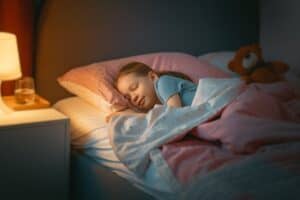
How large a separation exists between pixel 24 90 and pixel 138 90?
45cm

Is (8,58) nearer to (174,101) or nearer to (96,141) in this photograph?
(96,141)

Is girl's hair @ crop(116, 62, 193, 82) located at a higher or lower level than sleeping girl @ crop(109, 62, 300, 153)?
higher

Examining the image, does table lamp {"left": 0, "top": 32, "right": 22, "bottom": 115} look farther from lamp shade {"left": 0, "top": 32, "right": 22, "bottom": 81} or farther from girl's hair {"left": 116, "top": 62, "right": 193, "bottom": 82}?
girl's hair {"left": 116, "top": 62, "right": 193, "bottom": 82}

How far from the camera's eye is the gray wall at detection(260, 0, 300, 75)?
2641mm

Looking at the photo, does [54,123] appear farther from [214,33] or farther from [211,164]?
[214,33]

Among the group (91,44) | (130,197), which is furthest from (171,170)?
(91,44)

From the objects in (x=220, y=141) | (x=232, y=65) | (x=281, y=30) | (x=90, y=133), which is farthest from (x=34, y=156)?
(x=281, y=30)

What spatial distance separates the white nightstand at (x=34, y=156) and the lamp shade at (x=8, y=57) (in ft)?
0.51

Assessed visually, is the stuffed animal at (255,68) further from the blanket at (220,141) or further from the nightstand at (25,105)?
the nightstand at (25,105)

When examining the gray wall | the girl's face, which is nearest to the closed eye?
the girl's face

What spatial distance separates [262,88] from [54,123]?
759 millimetres

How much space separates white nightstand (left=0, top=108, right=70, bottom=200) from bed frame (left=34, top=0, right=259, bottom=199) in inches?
4.2

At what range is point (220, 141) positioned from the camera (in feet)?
4.76

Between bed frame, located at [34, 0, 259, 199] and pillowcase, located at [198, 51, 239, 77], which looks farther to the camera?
pillowcase, located at [198, 51, 239, 77]
